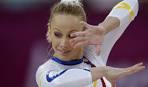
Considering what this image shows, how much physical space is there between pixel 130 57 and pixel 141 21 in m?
0.20

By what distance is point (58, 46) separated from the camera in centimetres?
115

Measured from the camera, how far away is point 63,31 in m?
1.13

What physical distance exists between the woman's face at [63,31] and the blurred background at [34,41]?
0.87 m

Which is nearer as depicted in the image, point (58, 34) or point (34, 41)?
point (58, 34)

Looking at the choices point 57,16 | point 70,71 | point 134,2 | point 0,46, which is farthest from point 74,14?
point 0,46

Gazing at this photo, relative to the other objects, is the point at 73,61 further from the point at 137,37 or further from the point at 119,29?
the point at 137,37

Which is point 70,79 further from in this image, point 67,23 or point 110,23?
point 110,23

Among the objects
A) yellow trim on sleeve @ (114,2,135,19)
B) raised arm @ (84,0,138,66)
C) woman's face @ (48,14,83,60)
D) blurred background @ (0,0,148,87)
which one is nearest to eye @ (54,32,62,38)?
woman's face @ (48,14,83,60)

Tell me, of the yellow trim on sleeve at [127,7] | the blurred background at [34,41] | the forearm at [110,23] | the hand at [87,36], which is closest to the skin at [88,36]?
the hand at [87,36]

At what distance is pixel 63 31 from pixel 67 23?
0.02 metres

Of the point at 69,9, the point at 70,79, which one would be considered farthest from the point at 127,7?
the point at 70,79

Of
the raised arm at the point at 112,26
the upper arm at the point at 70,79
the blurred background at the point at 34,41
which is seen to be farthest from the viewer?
the blurred background at the point at 34,41

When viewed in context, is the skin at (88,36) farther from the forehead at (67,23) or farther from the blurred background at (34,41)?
the blurred background at (34,41)

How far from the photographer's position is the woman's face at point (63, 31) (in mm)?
1127
